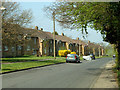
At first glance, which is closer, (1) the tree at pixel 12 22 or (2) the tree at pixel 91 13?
(2) the tree at pixel 91 13

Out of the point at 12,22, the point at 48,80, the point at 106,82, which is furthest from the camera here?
the point at 12,22

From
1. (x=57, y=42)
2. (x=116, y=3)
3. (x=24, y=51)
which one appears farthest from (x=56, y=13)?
(x=57, y=42)

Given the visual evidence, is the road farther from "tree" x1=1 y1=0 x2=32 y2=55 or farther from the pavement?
"tree" x1=1 y1=0 x2=32 y2=55

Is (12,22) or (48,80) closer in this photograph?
(48,80)

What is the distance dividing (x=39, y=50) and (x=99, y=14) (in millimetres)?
53036

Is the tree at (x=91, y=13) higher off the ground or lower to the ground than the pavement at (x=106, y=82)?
higher

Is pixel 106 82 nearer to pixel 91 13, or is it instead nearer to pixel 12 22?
pixel 91 13

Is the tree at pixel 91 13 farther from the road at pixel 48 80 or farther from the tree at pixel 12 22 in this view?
the tree at pixel 12 22

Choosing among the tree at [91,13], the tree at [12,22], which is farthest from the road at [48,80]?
the tree at [12,22]

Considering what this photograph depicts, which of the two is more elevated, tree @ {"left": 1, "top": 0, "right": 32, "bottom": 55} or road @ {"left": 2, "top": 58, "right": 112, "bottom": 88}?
tree @ {"left": 1, "top": 0, "right": 32, "bottom": 55}

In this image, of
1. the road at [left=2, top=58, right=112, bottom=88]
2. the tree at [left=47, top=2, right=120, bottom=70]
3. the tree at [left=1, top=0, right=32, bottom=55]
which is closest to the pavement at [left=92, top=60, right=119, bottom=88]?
the road at [left=2, top=58, right=112, bottom=88]

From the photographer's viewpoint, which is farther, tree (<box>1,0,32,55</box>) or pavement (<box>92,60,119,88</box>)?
tree (<box>1,0,32,55</box>)

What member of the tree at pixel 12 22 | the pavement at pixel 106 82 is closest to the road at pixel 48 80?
the pavement at pixel 106 82

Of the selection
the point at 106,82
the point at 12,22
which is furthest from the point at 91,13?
the point at 12,22
